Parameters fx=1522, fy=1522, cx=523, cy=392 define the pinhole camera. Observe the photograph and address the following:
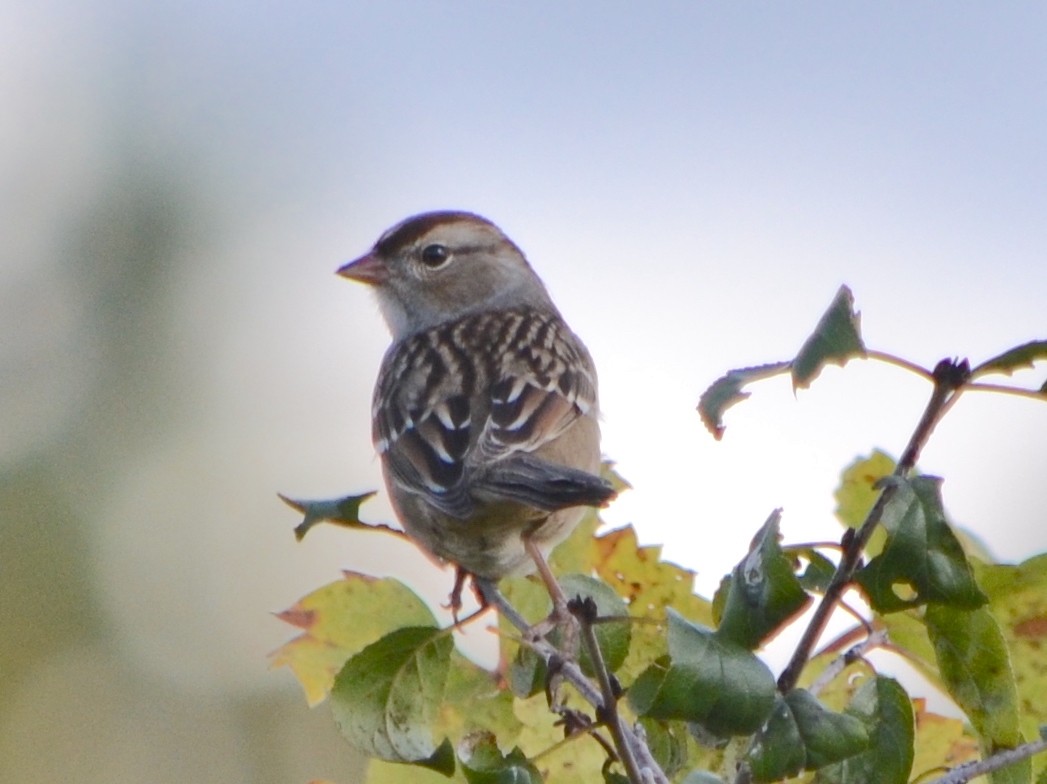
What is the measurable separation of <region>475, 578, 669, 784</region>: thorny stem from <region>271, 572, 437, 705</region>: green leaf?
0.19m

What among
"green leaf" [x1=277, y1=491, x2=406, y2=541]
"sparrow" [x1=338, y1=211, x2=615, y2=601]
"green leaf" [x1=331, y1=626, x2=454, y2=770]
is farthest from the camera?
"sparrow" [x1=338, y1=211, x2=615, y2=601]

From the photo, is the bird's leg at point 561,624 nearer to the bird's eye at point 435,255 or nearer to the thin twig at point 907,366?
the thin twig at point 907,366

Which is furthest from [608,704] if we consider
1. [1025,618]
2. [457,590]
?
[457,590]

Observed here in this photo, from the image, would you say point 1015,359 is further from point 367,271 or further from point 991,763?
point 367,271

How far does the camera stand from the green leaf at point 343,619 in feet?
7.74

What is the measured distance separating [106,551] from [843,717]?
7110mm

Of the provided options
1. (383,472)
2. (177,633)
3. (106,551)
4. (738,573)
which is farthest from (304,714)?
(738,573)

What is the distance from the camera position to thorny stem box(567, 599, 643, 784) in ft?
5.11

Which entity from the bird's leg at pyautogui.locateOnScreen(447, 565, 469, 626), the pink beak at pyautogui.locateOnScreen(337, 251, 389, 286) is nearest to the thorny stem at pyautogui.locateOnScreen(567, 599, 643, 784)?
the bird's leg at pyautogui.locateOnScreen(447, 565, 469, 626)

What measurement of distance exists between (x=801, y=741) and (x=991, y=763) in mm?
277

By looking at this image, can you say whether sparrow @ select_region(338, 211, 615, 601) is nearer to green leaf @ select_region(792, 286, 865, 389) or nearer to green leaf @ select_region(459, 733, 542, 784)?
green leaf @ select_region(459, 733, 542, 784)

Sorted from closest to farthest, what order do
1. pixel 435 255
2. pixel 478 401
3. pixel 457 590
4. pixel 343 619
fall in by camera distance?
pixel 343 619 → pixel 457 590 → pixel 478 401 → pixel 435 255

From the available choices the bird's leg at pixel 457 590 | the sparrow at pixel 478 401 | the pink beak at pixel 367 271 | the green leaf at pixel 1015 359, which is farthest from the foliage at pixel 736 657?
the pink beak at pixel 367 271

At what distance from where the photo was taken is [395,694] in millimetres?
2012
